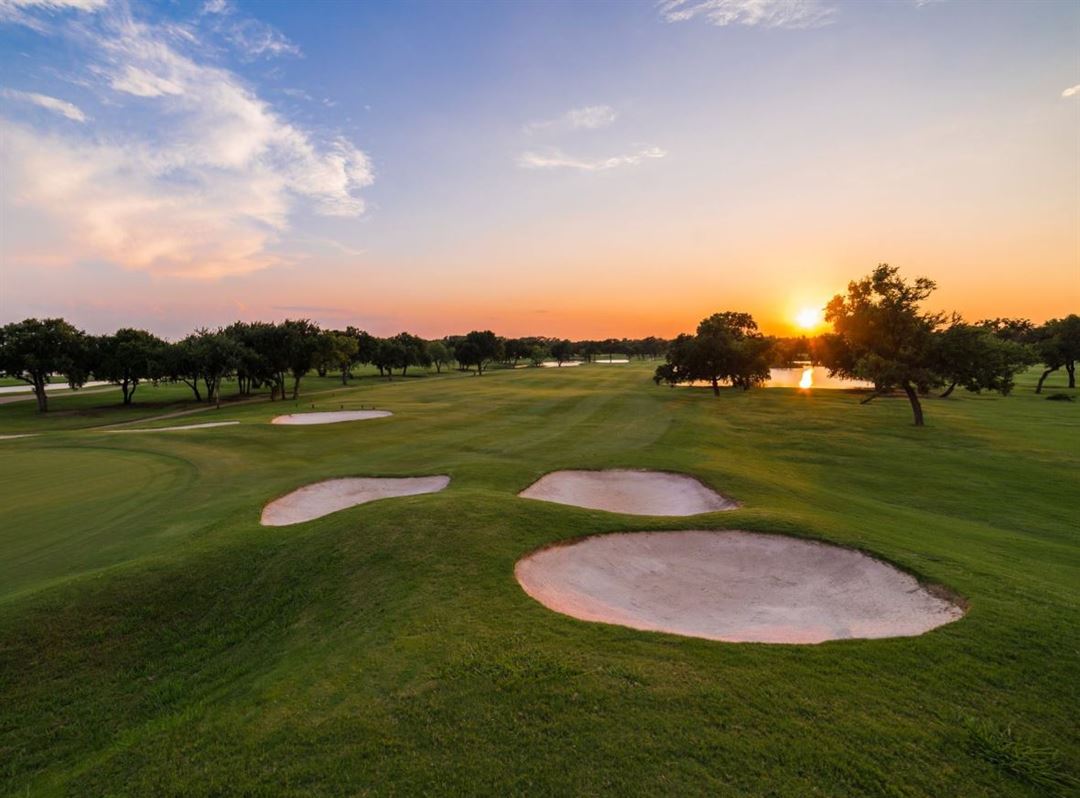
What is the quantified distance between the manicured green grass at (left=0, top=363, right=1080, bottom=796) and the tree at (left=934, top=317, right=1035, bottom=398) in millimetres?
14302

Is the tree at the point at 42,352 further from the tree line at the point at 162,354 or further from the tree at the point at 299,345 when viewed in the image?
the tree at the point at 299,345

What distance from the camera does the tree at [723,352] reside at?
53.7 meters

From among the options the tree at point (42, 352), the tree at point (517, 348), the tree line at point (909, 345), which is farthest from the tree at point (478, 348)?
the tree line at point (909, 345)

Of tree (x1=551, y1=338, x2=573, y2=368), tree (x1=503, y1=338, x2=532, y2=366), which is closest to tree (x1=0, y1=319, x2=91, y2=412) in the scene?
tree (x1=503, y1=338, x2=532, y2=366)

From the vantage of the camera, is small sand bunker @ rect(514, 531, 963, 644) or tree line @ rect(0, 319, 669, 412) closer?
small sand bunker @ rect(514, 531, 963, 644)

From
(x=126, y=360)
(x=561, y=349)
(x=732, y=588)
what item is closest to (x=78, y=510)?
(x=732, y=588)

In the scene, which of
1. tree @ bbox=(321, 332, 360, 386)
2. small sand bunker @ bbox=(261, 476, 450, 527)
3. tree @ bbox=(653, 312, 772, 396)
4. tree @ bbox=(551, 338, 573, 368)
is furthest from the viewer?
tree @ bbox=(551, 338, 573, 368)

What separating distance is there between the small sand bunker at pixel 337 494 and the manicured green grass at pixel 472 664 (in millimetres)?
893

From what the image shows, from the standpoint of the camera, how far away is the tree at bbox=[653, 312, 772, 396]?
53.7 meters

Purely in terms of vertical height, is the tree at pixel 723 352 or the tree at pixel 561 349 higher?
the tree at pixel 561 349

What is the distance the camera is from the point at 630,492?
18891 millimetres

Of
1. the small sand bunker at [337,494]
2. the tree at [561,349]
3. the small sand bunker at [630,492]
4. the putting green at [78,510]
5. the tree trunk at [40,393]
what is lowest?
the small sand bunker at [630,492]

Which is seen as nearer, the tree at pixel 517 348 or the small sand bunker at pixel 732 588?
the small sand bunker at pixel 732 588

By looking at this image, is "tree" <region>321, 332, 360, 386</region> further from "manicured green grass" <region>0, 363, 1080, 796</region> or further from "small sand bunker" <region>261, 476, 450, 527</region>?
"small sand bunker" <region>261, 476, 450, 527</region>
